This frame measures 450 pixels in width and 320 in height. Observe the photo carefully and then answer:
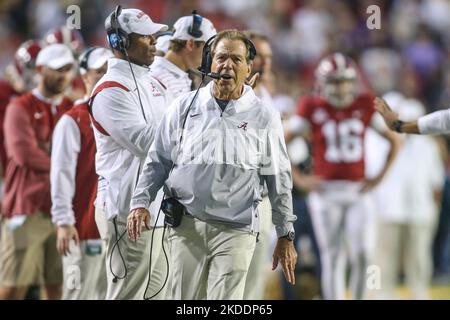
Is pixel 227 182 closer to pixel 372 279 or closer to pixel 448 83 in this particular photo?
pixel 372 279

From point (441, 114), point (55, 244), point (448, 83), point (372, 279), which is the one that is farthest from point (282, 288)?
point (448, 83)

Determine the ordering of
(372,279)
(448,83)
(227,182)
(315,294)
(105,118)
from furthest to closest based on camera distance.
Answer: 1. (448,83)
2. (315,294)
3. (372,279)
4. (105,118)
5. (227,182)

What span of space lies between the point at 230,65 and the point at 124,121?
629mm

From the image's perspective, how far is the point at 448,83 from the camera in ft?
38.2

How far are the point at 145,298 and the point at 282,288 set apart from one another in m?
2.95

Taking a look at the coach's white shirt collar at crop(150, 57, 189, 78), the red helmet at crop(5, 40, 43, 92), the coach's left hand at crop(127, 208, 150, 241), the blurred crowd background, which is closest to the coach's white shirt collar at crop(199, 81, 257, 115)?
the coach's left hand at crop(127, 208, 150, 241)

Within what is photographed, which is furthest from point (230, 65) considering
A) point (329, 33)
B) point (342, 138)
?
point (329, 33)

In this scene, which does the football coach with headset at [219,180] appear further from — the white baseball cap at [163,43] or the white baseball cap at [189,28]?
the white baseball cap at [163,43]

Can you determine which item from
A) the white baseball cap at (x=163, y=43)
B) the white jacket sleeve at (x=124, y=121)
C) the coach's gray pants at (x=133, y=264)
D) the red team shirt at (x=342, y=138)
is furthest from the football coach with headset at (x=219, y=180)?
the red team shirt at (x=342, y=138)

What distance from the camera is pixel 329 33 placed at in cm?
1246

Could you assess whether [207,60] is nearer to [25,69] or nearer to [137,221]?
[137,221]

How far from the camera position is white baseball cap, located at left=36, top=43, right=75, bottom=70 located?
22.5 ft

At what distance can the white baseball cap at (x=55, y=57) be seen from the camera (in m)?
6.86

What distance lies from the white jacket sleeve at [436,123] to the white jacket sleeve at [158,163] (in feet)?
4.32
